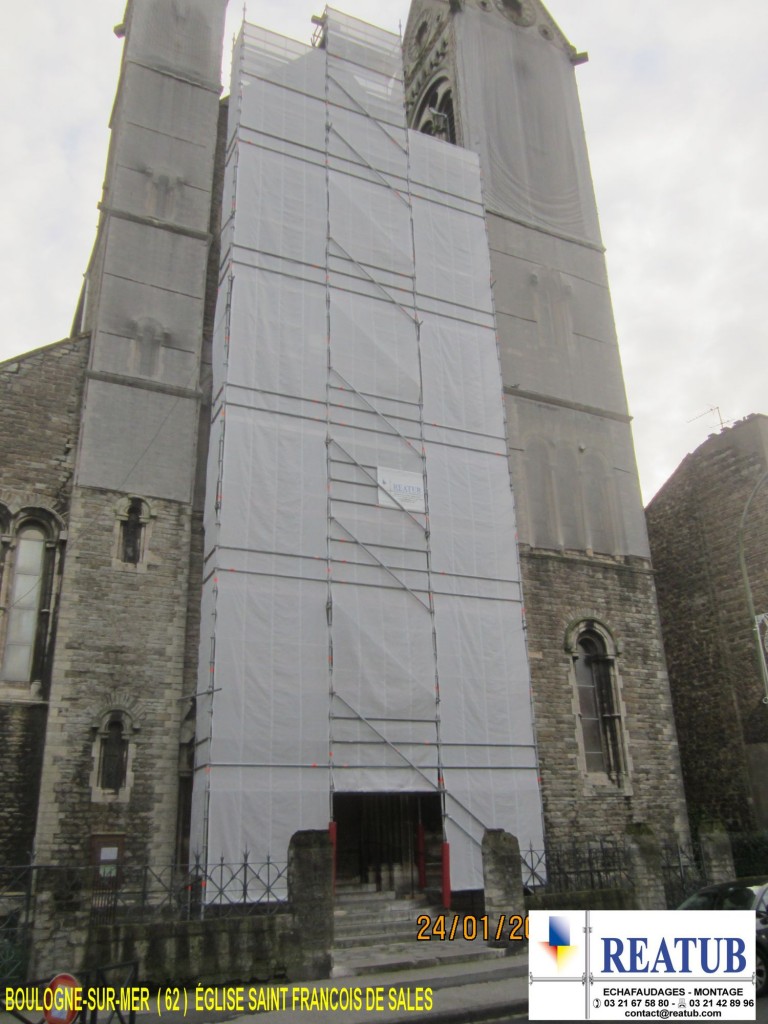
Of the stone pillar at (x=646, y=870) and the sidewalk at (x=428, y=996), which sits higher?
the stone pillar at (x=646, y=870)

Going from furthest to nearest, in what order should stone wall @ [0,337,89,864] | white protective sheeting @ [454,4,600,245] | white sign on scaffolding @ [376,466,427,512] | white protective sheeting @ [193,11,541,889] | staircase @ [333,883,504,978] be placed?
white protective sheeting @ [454,4,600,245] < white sign on scaffolding @ [376,466,427,512] < white protective sheeting @ [193,11,541,889] < stone wall @ [0,337,89,864] < staircase @ [333,883,504,978]

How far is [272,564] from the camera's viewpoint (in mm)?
15148

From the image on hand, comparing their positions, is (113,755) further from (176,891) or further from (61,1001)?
(61,1001)

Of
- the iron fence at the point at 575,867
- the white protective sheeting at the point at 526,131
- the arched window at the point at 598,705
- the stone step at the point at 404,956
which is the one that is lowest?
the stone step at the point at 404,956

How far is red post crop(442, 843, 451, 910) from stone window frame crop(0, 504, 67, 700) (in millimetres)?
7121

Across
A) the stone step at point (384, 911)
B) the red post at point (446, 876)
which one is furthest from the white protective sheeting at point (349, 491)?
the stone step at point (384, 911)

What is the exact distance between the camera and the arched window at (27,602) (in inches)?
557

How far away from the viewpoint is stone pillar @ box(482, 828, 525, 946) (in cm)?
1216

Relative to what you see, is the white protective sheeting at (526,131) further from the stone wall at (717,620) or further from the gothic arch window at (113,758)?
the gothic arch window at (113,758)

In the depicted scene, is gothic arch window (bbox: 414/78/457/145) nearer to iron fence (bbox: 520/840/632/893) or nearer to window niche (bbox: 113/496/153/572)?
window niche (bbox: 113/496/153/572)

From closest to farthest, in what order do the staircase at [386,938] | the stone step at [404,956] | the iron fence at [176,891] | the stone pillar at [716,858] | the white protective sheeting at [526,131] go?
1. the stone step at [404,956]
2. the staircase at [386,938]
3. the iron fence at [176,891]
4. the stone pillar at [716,858]
5. the white protective sheeting at [526,131]

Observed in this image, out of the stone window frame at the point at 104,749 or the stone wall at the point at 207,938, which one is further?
the stone window frame at the point at 104,749

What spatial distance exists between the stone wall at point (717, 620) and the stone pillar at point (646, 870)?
260 inches

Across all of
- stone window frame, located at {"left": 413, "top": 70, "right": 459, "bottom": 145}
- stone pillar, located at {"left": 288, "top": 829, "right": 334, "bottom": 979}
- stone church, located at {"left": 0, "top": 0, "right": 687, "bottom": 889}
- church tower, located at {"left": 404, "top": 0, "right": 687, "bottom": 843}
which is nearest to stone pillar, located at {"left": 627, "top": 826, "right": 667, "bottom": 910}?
stone church, located at {"left": 0, "top": 0, "right": 687, "bottom": 889}
